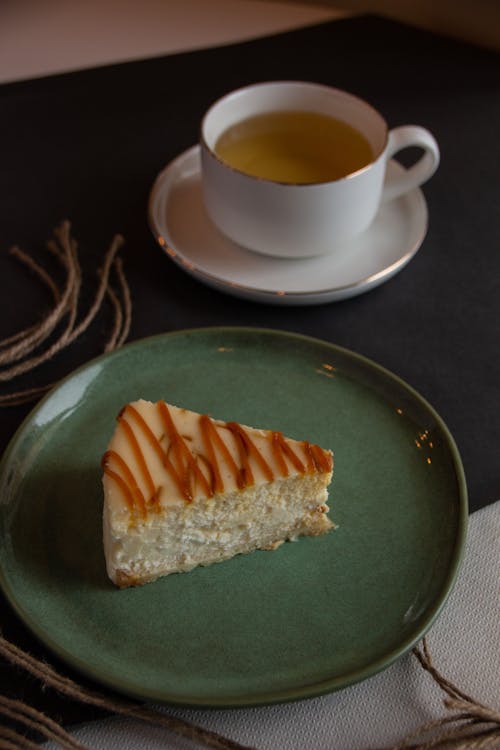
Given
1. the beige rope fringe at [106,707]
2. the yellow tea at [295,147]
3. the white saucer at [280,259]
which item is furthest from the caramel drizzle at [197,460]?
the yellow tea at [295,147]

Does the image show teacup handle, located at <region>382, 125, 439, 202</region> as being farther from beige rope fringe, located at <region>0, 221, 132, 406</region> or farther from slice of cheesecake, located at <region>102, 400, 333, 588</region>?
slice of cheesecake, located at <region>102, 400, 333, 588</region>

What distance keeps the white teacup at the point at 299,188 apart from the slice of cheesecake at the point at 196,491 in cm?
34

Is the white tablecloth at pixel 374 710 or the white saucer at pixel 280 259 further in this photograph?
the white saucer at pixel 280 259

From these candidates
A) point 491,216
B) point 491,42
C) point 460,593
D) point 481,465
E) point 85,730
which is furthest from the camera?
point 491,42

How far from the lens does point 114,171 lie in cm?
144

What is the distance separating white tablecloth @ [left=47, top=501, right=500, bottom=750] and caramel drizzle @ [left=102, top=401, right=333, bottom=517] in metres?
0.21

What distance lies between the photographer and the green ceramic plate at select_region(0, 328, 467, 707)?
2.75 ft

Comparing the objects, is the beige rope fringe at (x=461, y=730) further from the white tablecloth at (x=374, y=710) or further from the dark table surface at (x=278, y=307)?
the dark table surface at (x=278, y=307)

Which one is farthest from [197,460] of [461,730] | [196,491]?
[461,730]

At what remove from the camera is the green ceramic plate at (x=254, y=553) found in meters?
0.84

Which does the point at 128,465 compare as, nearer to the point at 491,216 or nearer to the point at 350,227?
the point at 350,227

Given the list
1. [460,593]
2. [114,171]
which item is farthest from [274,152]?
[460,593]

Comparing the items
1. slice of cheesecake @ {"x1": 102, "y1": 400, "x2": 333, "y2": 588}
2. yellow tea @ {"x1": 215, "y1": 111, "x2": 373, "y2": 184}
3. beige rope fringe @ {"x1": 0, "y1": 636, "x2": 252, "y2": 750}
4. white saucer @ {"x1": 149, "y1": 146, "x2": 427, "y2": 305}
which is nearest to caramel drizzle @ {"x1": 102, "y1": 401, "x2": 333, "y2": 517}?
slice of cheesecake @ {"x1": 102, "y1": 400, "x2": 333, "y2": 588}

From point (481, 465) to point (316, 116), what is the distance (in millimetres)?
588
